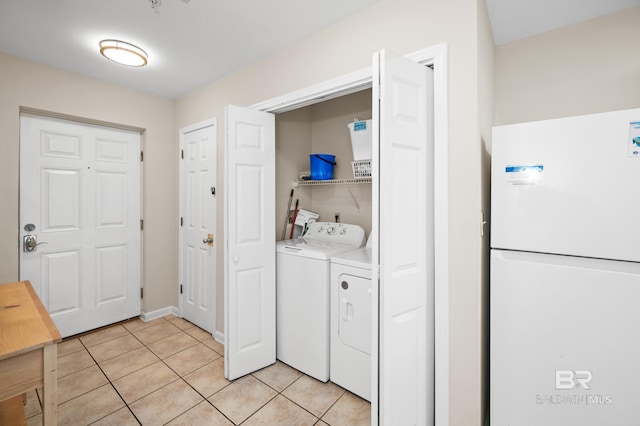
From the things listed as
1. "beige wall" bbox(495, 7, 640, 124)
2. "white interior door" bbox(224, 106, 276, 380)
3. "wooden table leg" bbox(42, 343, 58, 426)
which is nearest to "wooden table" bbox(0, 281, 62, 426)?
"wooden table leg" bbox(42, 343, 58, 426)

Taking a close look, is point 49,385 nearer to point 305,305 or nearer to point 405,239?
point 305,305

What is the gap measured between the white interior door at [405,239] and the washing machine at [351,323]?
1.60 ft

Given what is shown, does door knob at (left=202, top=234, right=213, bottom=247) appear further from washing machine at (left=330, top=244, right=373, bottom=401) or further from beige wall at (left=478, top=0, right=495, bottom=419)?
beige wall at (left=478, top=0, right=495, bottom=419)

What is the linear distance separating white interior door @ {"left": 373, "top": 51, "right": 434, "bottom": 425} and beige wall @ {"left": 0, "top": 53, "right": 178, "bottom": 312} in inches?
118

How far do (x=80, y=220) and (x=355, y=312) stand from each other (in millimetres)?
2935

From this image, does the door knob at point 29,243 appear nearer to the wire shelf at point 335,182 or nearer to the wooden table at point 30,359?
the wooden table at point 30,359

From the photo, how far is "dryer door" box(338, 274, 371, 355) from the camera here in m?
1.94

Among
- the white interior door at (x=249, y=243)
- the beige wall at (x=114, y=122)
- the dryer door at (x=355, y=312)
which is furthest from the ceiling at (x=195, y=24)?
the dryer door at (x=355, y=312)

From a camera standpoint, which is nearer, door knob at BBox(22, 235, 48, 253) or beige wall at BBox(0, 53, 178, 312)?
beige wall at BBox(0, 53, 178, 312)

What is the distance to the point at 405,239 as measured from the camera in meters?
1.38

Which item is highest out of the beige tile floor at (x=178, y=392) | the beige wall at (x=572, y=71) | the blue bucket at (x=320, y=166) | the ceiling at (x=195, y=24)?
the ceiling at (x=195, y=24)

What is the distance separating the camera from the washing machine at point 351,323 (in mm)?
1941

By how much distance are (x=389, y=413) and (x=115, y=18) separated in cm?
283

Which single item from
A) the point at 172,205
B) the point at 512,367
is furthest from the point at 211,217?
the point at 512,367
